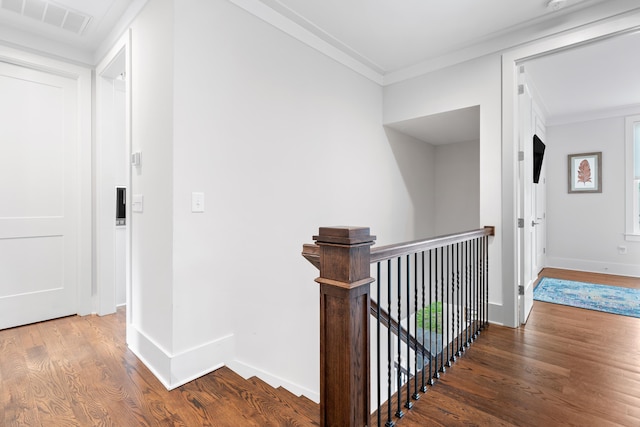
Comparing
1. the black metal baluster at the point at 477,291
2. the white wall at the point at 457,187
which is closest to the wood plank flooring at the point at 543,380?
the black metal baluster at the point at 477,291

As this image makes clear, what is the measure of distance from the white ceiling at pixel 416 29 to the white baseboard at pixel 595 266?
2914mm

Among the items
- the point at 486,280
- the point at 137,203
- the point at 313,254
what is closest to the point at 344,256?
the point at 313,254

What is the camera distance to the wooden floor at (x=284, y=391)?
1585mm

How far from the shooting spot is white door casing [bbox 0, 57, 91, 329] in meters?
2.73

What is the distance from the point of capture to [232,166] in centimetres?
221

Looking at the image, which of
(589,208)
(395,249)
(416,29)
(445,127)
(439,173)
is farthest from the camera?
(589,208)

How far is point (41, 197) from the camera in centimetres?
289

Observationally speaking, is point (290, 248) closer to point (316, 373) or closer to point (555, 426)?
point (316, 373)

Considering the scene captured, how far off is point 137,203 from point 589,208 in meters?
6.58

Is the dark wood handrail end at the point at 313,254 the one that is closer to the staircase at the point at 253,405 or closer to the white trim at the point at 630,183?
the staircase at the point at 253,405

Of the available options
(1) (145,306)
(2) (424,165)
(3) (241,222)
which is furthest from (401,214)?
(1) (145,306)

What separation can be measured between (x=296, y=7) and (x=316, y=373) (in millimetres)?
3189

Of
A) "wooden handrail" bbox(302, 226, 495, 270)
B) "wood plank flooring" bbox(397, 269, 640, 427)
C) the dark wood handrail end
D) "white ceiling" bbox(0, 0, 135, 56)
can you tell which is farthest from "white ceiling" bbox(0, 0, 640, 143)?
"wood plank flooring" bbox(397, 269, 640, 427)

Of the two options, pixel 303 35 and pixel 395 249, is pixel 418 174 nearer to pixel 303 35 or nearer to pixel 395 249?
pixel 303 35
